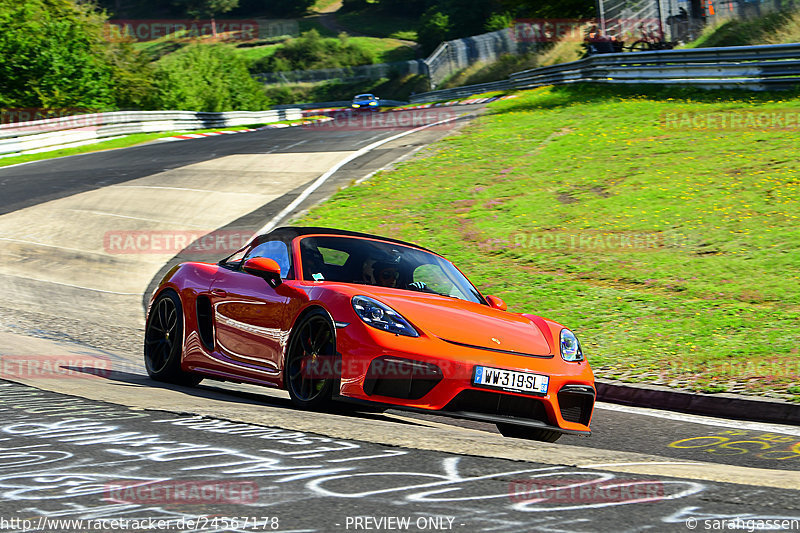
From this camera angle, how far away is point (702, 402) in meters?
8.00

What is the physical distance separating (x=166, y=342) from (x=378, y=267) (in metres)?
2.22

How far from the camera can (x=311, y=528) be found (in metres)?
3.37

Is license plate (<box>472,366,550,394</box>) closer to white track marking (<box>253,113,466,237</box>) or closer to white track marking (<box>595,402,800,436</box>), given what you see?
white track marking (<box>595,402,800,436</box>)

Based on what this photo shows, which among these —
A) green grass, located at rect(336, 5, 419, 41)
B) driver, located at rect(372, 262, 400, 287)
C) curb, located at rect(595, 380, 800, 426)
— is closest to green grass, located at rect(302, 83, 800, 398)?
curb, located at rect(595, 380, 800, 426)

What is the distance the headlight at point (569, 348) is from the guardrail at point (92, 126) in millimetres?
27488

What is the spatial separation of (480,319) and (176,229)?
1169cm

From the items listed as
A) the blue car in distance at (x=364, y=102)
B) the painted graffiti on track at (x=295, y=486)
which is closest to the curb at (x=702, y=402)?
the painted graffiti on track at (x=295, y=486)

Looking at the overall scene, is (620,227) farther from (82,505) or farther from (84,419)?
(82,505)

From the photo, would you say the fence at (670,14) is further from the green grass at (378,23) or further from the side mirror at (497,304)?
the green grass at (378,23)

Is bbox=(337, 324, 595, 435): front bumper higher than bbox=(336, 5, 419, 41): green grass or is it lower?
lower

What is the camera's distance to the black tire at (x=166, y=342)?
8086mm

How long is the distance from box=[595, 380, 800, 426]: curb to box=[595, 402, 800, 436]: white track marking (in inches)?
5.2

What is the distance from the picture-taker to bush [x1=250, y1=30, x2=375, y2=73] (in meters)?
98.0

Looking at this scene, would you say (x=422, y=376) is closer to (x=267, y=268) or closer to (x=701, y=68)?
(x=267, y=268)
